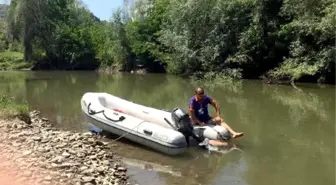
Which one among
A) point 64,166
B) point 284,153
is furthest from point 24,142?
point 284,153

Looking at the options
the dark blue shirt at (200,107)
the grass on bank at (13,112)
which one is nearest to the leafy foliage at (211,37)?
the dark blue shirt at (200,107)

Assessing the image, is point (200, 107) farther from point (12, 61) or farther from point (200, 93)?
point (12, 61)

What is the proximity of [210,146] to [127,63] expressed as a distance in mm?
29289

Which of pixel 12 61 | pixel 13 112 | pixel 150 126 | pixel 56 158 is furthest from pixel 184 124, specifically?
pixel 12 61

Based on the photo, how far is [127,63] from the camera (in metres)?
37.4

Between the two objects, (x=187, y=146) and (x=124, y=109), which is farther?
(x=124, y=109)

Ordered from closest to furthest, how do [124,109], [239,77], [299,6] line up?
[124,109], [299,6], [239,77]

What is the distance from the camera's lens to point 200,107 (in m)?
9.38

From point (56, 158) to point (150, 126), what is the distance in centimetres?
249

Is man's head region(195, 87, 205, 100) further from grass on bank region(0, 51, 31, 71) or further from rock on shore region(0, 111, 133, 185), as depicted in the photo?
grass on bank region(0, 51, 31, 71)

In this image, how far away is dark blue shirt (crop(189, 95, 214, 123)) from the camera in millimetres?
9344

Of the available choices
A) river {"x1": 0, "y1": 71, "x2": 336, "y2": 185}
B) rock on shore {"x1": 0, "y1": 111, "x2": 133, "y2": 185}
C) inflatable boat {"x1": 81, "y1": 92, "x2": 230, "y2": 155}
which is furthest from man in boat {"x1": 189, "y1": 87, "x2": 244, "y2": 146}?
rock on shore {"x1": 0, "y1": 111, "x2": 133, "y2": 185}

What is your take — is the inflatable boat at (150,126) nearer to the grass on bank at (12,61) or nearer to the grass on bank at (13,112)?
the grass on bank at (13,112)

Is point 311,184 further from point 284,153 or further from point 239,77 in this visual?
point 239,77
